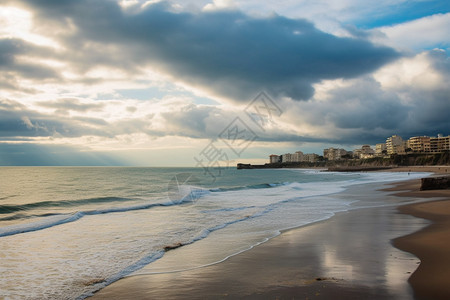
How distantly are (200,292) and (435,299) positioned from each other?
370cm

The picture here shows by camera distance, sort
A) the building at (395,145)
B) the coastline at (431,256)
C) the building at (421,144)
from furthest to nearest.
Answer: the building at (395,145), the building at (421,144), the coastline at (431,256)

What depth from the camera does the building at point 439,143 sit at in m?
161

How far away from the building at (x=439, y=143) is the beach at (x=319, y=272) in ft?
604

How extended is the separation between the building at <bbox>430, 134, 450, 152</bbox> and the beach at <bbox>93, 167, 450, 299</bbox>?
184234 millimetres

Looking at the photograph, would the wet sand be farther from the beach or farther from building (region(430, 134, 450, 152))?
building (region(430, 134, 450, 152))

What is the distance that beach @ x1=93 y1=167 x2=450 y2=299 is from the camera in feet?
17.3

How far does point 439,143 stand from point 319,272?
195 m

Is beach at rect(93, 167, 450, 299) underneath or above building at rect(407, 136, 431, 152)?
underneath

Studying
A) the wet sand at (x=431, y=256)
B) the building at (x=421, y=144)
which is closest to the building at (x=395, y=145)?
the building at (x=421, y=144)

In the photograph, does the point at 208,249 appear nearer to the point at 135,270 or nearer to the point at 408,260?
the point at 135,270

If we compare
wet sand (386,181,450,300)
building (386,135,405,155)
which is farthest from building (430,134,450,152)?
wet sand (386,181,450,300)

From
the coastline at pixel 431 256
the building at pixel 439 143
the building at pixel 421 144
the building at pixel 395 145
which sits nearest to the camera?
the coastline at pixel 431 256

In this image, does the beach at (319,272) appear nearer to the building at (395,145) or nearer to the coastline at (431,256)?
the coastline at (431,256)

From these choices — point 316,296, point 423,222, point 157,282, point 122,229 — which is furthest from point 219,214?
point 316,296
